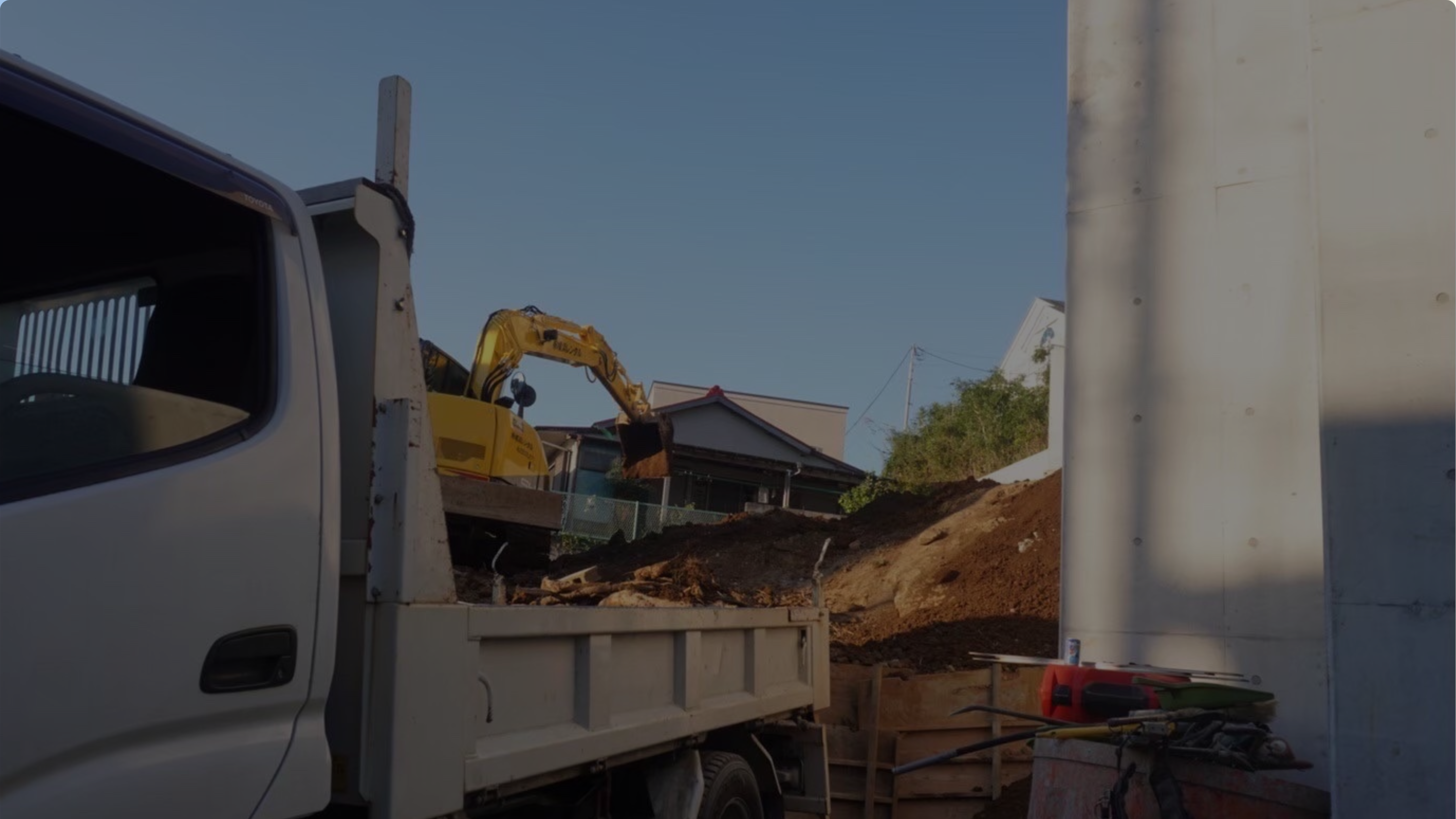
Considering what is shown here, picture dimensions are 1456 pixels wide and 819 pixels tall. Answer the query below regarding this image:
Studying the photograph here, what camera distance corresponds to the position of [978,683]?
855 cm

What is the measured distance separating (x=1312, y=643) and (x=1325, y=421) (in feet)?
9.74

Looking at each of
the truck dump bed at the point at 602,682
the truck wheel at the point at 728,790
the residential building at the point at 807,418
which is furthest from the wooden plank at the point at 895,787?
the residential building at the point at 807,418

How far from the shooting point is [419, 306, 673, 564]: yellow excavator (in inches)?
338

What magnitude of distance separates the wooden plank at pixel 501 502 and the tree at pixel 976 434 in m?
17.5

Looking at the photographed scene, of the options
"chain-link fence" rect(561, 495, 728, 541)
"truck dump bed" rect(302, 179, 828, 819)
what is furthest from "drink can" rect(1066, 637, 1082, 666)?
"chain-link fence" rect(561, 495, 728, 541)

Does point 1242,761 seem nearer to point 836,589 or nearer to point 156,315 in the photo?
point 156,315

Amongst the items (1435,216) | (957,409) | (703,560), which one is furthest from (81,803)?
(957,409)

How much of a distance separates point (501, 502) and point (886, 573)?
6.70 meters

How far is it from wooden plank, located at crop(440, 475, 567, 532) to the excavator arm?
31.8 inches

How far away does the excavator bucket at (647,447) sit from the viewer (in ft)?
48.0

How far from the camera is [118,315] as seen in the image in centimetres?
272

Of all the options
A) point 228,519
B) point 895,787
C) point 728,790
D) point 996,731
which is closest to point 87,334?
point 228,519

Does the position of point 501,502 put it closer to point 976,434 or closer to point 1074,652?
point 1074,652

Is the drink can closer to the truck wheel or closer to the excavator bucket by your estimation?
the truck wheel
